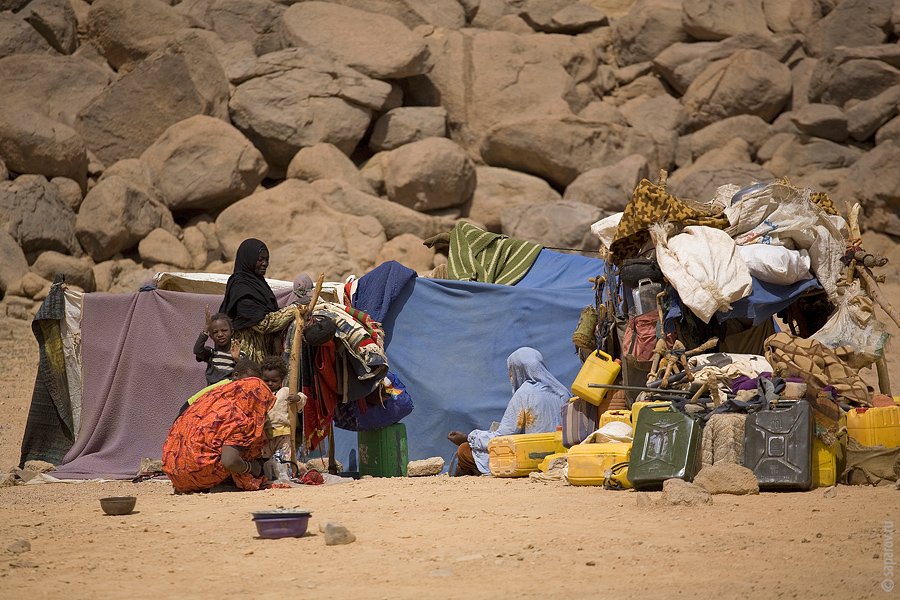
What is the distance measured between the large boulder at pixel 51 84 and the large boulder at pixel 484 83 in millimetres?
5760

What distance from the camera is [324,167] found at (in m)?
18.8

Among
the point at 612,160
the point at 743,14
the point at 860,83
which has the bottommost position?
the point at 612,160

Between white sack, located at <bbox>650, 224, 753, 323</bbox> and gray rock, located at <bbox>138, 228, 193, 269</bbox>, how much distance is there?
11.2 metres

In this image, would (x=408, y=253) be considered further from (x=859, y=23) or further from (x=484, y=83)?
(x=859, y=23)

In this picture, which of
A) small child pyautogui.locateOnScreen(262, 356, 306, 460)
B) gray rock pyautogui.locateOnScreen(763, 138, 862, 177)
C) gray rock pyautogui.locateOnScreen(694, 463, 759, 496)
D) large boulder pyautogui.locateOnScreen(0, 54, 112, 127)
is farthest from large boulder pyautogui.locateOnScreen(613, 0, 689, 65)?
gray rock pyautogui.locateOnScreen(694, 463, 759, 496)

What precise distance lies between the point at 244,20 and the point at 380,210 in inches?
262

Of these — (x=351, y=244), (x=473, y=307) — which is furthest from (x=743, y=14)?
(x=473, y=307)

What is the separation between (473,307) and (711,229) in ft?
7.73

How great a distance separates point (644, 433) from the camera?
260 inches

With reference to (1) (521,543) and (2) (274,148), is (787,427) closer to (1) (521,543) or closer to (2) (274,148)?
(1) (521,543)

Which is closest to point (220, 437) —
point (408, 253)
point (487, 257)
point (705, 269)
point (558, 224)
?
point (705, 269)

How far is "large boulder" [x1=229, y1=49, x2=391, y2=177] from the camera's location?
19.3 meters

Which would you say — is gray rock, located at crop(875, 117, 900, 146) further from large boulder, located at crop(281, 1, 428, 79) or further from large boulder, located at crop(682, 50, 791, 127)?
large boulder, located at crop(281, 1, 428, 79)

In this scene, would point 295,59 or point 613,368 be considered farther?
point 295,59
